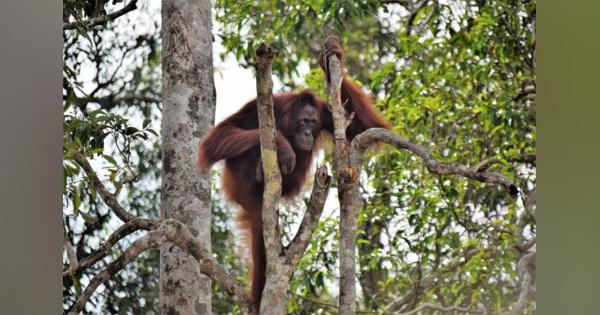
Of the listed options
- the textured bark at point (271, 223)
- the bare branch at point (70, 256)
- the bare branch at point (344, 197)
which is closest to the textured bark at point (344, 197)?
the bare branch at point (344, 197)

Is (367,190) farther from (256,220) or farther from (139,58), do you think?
(139,58)

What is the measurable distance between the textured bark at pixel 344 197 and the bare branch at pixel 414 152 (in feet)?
0.13

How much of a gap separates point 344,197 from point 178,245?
529 millimetres

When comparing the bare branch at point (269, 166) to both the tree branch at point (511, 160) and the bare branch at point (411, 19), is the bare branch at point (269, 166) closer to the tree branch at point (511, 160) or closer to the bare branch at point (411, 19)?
the bare branch at point (411, 19)

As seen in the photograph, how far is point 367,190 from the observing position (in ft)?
8.71

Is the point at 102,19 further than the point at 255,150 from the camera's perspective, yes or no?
Yes

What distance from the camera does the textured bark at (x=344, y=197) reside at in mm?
2596

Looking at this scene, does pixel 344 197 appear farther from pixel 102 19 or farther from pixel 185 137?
pixel 102 19

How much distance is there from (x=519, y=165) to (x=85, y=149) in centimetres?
134

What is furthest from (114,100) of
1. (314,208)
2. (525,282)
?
(525,282)

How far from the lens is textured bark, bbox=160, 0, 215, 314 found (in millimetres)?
2668

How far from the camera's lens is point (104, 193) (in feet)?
8.95
